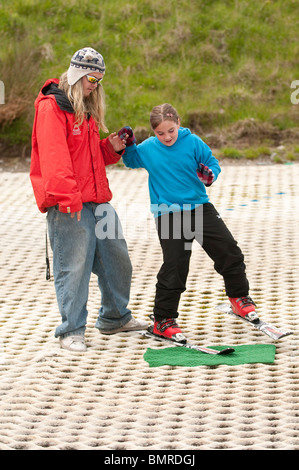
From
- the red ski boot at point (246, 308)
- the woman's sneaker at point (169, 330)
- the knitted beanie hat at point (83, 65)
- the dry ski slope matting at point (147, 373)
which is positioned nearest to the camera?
the dry ski slope matting at point (147, 373)

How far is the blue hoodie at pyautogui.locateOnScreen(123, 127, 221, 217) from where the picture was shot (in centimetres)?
449

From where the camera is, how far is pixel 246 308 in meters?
4.64

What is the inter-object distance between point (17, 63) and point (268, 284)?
7.75 metres

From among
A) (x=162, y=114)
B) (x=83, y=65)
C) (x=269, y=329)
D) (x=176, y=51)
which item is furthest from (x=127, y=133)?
(x=176, y=51)

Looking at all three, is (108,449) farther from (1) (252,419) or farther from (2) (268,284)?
(2) (268,284)

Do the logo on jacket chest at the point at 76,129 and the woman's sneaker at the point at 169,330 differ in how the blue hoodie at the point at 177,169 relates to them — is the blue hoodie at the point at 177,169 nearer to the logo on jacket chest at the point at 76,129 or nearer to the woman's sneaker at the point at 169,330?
the logo on jacket chest at the point at 76,129

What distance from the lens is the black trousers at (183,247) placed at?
4.48 metres

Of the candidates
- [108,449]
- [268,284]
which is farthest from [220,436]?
[268,284]

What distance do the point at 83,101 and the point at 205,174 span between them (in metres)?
0.77

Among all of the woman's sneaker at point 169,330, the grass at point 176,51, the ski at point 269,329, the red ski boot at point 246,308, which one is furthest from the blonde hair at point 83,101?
the grass at point 176,51

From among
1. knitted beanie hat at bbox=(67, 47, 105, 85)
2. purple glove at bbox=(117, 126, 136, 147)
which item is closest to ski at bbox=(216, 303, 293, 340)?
purple glove at bbox=(117, 126, 136, 147)

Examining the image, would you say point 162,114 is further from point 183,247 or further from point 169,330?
point 169,330

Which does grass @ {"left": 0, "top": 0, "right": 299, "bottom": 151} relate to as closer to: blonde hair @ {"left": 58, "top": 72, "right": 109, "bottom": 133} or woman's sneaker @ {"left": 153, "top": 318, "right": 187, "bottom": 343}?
blonde hair @ {"left": 58, "top": 72, "right": 109, "bottom": 133}

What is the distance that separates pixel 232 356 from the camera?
423 cm
